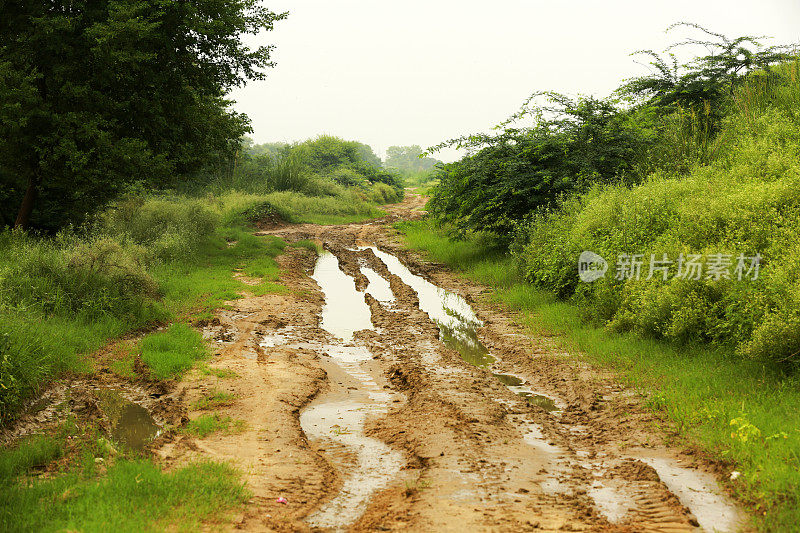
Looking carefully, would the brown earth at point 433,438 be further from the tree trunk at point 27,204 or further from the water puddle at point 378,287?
the tree trunk at point 27,204

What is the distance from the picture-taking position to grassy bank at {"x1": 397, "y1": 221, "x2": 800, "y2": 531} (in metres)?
4.41

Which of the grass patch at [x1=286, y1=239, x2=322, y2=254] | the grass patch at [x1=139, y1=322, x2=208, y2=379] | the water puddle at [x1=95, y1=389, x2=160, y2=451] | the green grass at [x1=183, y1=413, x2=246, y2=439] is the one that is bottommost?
the water puddle at [x1=95, y1=389, x2=160, y2=451]

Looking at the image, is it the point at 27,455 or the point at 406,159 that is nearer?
the point at 27,455

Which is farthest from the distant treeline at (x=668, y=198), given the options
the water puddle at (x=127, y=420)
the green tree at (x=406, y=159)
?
the green tree at (x=406, y=159)

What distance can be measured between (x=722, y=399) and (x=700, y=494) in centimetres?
178

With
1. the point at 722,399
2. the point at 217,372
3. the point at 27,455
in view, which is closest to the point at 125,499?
the point at 27,455

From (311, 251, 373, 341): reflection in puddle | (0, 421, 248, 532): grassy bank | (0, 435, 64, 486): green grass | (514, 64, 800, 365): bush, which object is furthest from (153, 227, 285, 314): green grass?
(514, 64, 800, 365): bush

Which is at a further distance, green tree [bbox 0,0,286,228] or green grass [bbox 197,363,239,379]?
green tree [bbox 0,0,286,228]

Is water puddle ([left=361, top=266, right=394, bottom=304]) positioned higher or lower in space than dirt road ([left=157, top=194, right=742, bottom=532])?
higher

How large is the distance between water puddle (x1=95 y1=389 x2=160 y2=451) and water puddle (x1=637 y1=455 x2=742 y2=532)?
15.8 feet

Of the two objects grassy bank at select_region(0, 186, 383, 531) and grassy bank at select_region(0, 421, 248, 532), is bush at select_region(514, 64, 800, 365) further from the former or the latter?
grassy bank at select_region(0, 186, 383, 531)

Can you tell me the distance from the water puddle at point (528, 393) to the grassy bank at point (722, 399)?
3.41 ft

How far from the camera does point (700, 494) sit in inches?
181

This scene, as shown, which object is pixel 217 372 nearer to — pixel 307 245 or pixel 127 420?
pixel 127 420
